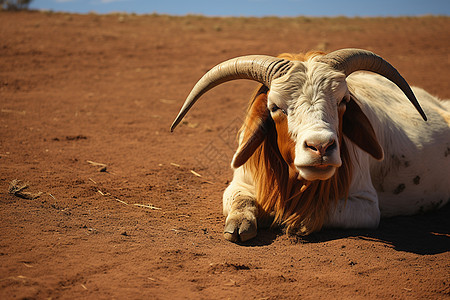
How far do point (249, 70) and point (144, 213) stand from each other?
6.19 feet

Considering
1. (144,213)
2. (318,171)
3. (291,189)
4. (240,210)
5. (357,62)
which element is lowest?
(144,213)

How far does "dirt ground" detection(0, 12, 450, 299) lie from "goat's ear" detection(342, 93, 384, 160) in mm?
846

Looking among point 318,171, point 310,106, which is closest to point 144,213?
point 318,171

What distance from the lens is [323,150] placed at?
12.2 ft

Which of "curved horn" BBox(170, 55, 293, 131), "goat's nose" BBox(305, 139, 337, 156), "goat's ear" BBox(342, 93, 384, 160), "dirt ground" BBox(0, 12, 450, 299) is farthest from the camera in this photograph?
"goat's ear" BBox(342, 93, 384, 160)

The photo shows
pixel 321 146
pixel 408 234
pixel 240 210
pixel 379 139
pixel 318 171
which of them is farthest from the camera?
pixel 379 139

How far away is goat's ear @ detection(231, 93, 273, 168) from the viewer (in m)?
4.45

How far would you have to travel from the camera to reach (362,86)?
5762 mm

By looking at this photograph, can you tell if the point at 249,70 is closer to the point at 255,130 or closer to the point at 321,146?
the point at 255,130

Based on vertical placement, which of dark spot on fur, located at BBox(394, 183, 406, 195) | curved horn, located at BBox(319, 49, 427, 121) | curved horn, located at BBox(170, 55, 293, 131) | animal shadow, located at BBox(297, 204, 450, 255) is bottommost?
animal shadow, located at BBox(297, 204, 450, 255)

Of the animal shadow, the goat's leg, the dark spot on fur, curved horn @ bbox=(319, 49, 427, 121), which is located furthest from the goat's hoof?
the dark spot on fur

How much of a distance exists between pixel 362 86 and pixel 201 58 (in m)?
10.4

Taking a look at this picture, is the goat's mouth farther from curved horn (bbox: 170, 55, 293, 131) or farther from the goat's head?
curved horn (bbox: 170, 55, 293, 131)

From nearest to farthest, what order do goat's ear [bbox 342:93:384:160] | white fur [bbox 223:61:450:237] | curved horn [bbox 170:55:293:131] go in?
1. white fur [bbox 223:61:450:237]
2. curved horn [bbox 170:55:293:131]
3. goat's ear [bbox 342:93:384:160]
